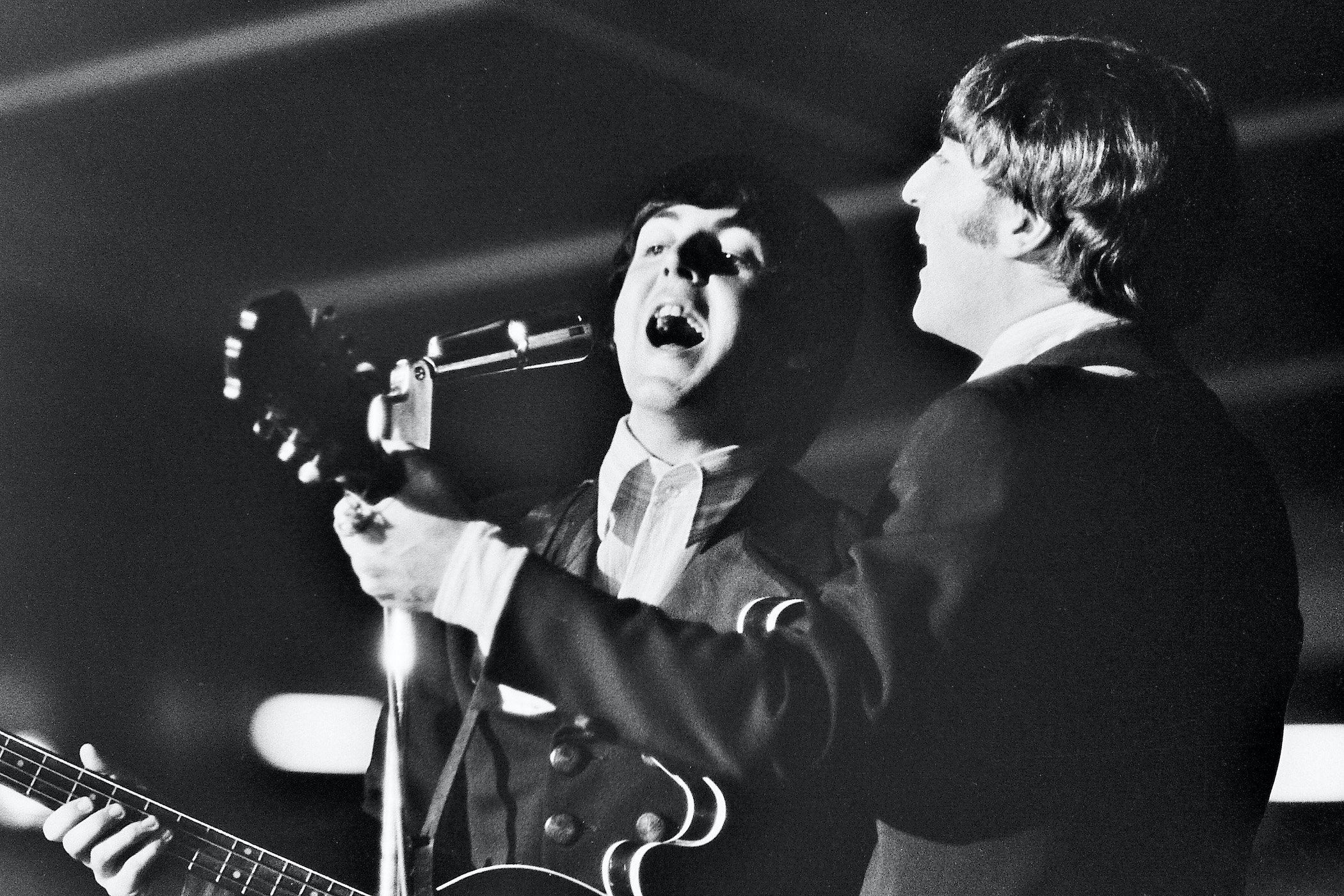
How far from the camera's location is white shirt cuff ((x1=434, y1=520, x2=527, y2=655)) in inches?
50.2

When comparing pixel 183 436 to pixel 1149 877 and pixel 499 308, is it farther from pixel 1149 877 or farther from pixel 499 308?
pixel 1149 877

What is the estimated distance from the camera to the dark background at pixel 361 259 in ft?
5.37

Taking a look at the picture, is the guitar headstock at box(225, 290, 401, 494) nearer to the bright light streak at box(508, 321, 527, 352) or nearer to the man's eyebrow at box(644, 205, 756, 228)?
the bright light streak at box(508, 321, 527, 352)

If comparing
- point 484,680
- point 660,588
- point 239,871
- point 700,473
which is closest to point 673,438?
point 700,473

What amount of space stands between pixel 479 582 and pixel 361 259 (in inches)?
25.0

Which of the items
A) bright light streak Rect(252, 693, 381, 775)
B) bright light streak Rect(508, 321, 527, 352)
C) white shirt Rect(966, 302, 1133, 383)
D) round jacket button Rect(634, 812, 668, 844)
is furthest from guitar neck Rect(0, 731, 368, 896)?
white shirt Rect(966, 302, 1133, 383)

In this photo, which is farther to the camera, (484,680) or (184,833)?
(184,833)

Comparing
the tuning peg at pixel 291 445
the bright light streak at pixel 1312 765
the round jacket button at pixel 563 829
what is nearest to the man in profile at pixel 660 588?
the round jacket button at pixel 563 829

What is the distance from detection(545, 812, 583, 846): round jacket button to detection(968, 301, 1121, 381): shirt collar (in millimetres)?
680

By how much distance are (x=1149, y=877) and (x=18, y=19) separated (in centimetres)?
186

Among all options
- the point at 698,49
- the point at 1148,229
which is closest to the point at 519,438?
the point at 698,49

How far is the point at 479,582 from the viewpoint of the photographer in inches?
50.5

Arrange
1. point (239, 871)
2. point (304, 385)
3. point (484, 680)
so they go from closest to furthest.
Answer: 1. point (304, 385)
2. point (484, 680)
3. point (239, 871)

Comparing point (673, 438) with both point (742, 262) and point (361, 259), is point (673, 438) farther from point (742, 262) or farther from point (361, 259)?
point (361, 259)
